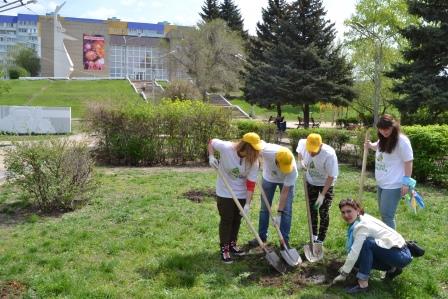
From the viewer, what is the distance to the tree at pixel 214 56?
48500 millimetres

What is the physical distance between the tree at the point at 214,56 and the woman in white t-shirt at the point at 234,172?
42.9 meters

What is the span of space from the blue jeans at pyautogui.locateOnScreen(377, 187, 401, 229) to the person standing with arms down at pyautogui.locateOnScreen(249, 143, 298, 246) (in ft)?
3.04

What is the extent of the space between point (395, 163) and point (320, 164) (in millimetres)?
768

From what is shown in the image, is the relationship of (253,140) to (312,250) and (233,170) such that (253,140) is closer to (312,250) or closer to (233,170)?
(233,170)

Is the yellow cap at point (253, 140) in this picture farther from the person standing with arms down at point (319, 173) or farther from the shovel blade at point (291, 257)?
the shovel blade at point (291, 257)

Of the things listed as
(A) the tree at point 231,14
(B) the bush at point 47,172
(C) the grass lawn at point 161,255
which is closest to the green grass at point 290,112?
(A) the tree at point 231,14

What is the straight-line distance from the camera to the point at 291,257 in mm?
5074

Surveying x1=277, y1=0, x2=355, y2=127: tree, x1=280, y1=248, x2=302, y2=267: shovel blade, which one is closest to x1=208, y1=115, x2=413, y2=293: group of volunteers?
x1=280, y1=248, x2=302, y2=267: shovel blade

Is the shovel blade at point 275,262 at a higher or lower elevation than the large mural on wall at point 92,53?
lower

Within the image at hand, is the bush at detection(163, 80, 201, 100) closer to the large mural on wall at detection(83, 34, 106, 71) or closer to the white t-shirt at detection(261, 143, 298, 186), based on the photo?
the white t-shirt at detection(261, 143, 298, 186)

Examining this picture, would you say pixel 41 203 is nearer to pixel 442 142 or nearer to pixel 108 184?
pixel 108 184

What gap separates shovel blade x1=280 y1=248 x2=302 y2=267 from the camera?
16.6 feet

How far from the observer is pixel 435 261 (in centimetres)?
537

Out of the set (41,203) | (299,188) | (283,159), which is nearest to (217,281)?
(283,159)
